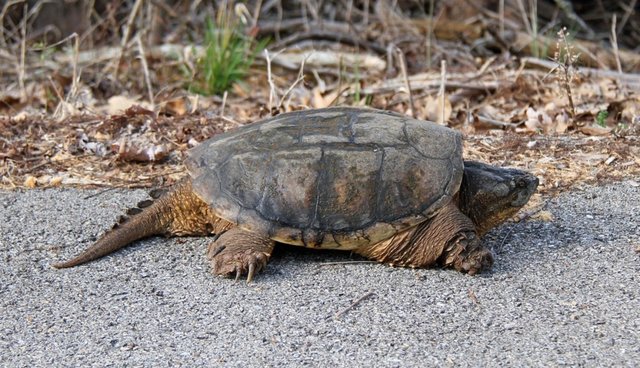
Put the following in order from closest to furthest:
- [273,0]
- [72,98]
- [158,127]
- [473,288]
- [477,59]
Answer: [473,288] → [158,127] → [72,98] → [477,59] → [273,0]

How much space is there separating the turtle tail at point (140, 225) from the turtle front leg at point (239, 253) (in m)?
0.33

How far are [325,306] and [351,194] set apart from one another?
0.52m

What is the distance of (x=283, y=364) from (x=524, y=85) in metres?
3.85

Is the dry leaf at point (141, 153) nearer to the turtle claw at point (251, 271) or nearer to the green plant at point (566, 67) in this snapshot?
the turtle claw at point (251, 271)

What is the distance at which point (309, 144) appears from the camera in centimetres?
352

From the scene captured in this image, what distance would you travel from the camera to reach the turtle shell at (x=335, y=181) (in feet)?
11.2

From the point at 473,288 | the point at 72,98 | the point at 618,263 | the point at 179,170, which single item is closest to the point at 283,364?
the point at 473,288

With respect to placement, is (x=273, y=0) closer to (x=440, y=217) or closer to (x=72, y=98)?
(x=72, y=98)

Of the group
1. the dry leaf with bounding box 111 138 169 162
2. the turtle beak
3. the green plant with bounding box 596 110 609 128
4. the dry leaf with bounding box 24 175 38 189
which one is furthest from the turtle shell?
the green plant with bounding box 596 110 609 128

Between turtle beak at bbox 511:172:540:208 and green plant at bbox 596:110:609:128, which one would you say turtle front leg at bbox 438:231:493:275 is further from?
green plant at bbox 596:110:609:128

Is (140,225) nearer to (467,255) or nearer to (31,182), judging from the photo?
(31,182)

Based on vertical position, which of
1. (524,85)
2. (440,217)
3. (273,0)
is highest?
(440,217)

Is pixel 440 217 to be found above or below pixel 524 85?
above

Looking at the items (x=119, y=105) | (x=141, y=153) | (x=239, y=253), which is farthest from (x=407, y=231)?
(x=119, y=105)
